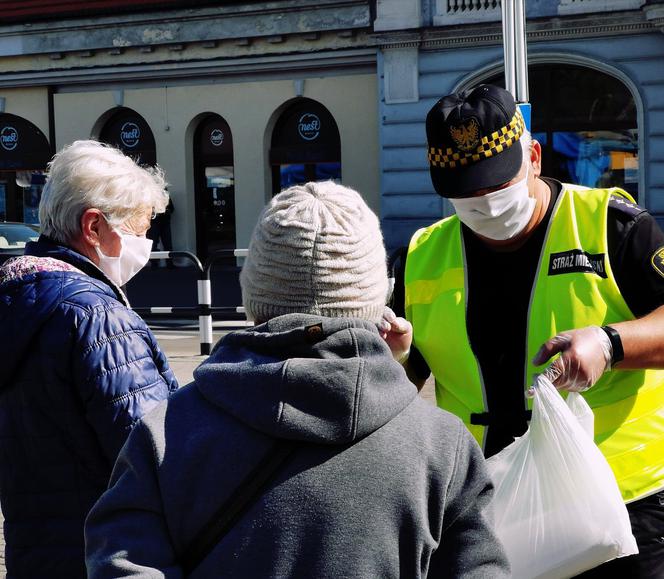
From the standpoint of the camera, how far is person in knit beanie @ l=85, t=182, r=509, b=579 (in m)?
1.64

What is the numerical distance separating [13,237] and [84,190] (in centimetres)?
1249

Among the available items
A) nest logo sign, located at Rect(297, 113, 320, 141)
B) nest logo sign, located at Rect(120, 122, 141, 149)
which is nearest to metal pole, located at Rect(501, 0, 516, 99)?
nest logo sign, located at Rect(297, 113, 320, 141)

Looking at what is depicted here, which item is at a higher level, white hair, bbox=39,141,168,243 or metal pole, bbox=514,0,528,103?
metal pole, bbox=514,0,528,103

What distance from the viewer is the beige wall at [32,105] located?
2280cm

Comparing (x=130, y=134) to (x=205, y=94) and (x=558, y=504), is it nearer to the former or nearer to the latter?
(x=205, y=94)

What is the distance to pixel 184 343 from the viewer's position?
12055mm

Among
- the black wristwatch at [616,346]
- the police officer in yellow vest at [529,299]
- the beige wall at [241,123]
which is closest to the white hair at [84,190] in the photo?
the police officer in yellow vest at [529,299]

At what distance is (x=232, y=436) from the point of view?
5.46 ft

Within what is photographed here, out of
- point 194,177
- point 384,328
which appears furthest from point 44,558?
point 194,177

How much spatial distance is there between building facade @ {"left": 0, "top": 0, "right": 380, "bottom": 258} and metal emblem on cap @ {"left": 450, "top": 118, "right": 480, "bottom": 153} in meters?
16.9

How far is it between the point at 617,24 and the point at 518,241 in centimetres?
1546

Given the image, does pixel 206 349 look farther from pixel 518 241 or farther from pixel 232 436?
pixel 232 436

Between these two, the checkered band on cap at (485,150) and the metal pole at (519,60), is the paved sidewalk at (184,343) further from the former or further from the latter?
the checkered band on cap at (485,150)

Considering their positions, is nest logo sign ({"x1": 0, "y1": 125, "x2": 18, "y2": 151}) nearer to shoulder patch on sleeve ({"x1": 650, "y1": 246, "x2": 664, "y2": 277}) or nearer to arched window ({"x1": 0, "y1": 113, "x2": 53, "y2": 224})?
arched window ({"x1": 0, "y1": 113, "x2": 53, "y2": 224})
